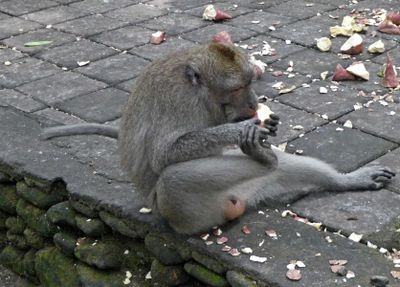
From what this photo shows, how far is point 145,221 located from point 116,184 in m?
0.52

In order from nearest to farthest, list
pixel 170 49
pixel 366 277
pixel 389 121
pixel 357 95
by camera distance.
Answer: pixel 366 277
pixel 389 121
pixel 357 95
pixel 170 49

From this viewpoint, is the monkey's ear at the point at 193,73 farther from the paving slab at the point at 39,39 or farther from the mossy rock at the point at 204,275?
the paving slab at the point at 39,39

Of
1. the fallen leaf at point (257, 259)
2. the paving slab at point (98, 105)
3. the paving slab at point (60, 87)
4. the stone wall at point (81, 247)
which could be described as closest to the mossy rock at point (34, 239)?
the stone wall at point (81, 247)

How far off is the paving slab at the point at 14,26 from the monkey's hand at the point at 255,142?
4387mm

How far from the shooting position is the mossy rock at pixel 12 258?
5.64m

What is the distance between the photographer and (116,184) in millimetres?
4996

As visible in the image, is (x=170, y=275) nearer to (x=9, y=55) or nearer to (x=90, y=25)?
(x=9, y=55)

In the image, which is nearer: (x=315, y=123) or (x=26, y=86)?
(x=315, y=123)

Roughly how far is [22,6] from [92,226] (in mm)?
4617

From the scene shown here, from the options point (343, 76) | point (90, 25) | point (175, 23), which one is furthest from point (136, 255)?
point (90, 25)

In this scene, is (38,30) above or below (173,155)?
below

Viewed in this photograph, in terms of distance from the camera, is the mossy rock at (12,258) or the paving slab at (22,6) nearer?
the mossy rock at (12,258)

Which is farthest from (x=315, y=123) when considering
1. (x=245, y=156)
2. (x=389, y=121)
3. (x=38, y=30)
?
(x=38, y=30)

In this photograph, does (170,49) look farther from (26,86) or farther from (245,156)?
(245,156)
